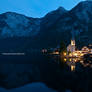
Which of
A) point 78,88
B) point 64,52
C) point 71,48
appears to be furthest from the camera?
point 71,48

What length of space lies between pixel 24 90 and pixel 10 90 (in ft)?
13.3

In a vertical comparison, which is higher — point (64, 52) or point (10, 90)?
point (64, 52)

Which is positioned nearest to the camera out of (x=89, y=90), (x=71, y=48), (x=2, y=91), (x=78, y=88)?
(x=89, y=90)

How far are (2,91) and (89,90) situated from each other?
2187 cm

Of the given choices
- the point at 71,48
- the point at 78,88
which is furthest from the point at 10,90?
the point at 71,48

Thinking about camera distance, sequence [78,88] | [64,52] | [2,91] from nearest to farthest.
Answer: [78,88], [2,91], [64,52]

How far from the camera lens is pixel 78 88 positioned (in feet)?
117

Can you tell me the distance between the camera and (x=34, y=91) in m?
36.2

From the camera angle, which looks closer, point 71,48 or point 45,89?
point 45,89

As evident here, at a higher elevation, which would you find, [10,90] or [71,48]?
[71,48]

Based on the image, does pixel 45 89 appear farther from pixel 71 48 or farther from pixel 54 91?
pixel 71 48

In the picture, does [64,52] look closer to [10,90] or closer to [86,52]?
[86,52]

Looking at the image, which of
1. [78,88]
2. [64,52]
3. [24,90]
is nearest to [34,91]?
[24,90]

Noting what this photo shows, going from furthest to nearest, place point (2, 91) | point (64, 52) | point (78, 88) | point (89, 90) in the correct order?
point (64, 52), point (2, 91), point (78, 88), point (89, 90)
